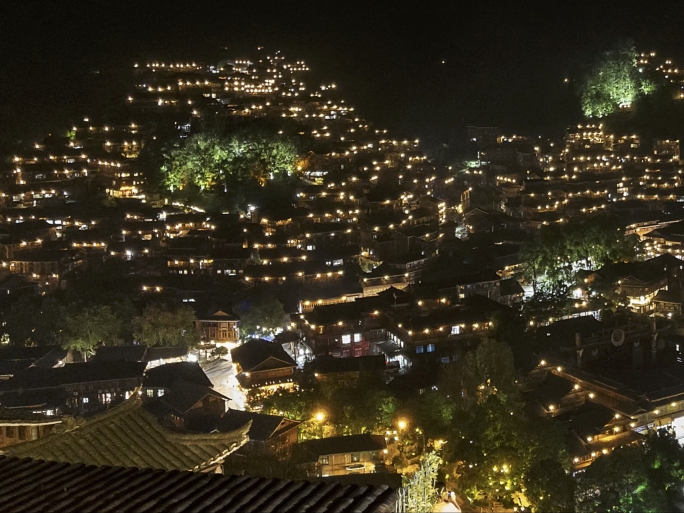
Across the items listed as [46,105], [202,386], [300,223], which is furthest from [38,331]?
[46,105]

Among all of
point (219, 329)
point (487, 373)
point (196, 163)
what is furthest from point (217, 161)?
point (487, 373)

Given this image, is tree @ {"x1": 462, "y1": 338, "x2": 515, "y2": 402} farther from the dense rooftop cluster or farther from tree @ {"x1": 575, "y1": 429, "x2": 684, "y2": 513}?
tree @ {"x1": 575, "y1": 429, "x2": 684, "y2": 513}

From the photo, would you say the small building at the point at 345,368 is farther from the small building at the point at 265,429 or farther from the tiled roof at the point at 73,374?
the tiled roof at the point at 73,374

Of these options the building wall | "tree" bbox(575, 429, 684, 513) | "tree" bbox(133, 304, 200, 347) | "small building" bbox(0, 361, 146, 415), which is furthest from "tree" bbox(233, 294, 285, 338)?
"tree" bbox(575, 429, 684, 513)

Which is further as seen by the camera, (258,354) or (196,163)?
(196,163)

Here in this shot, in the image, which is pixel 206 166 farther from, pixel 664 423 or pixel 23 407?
pixel 664 423

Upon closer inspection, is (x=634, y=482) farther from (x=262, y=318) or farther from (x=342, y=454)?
(x=262, y=318)

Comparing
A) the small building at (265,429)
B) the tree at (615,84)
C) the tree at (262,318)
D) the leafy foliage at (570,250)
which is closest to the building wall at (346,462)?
the small building at (265,429)
